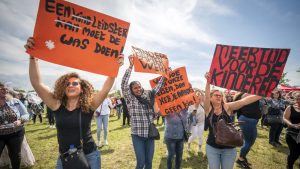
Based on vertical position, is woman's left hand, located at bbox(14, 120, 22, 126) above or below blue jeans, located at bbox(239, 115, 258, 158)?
above

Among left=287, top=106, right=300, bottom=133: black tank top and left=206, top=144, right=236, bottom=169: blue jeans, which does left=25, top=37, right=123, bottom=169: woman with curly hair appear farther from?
left=287, top=106, right=300, bottom=133: black tank top

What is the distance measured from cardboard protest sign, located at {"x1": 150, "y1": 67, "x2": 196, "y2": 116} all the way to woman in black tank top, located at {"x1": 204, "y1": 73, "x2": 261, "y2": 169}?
1549mm

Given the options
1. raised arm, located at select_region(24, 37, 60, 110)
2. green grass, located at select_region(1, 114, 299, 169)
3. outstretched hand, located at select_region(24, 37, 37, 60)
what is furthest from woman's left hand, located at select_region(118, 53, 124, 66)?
green grass, located at select_region(1, 114, 299, 169)

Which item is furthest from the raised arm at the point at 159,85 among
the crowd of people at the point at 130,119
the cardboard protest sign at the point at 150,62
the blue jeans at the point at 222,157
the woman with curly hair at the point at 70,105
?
the woman with curly hair at the point at 70,105

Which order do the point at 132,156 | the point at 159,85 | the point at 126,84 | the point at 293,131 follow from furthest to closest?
the point at 132,156 < the point at 159,85 < the point at 293,131 < the point at 126,84

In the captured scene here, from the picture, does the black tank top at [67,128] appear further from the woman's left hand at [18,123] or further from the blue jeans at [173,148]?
the blue jeans at [173,148]

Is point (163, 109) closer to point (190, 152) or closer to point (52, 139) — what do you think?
point (190, 152)

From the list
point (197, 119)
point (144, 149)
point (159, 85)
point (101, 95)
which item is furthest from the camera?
point (197, 119)

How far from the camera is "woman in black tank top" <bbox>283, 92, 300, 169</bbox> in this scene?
4.79m

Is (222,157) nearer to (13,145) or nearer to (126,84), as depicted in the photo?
(126,84)

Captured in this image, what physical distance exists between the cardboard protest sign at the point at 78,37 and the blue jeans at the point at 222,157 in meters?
2.52

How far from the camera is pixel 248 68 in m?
3.90

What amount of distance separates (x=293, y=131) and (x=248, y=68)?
2533 mm

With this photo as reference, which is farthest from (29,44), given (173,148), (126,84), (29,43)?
(173,148)
